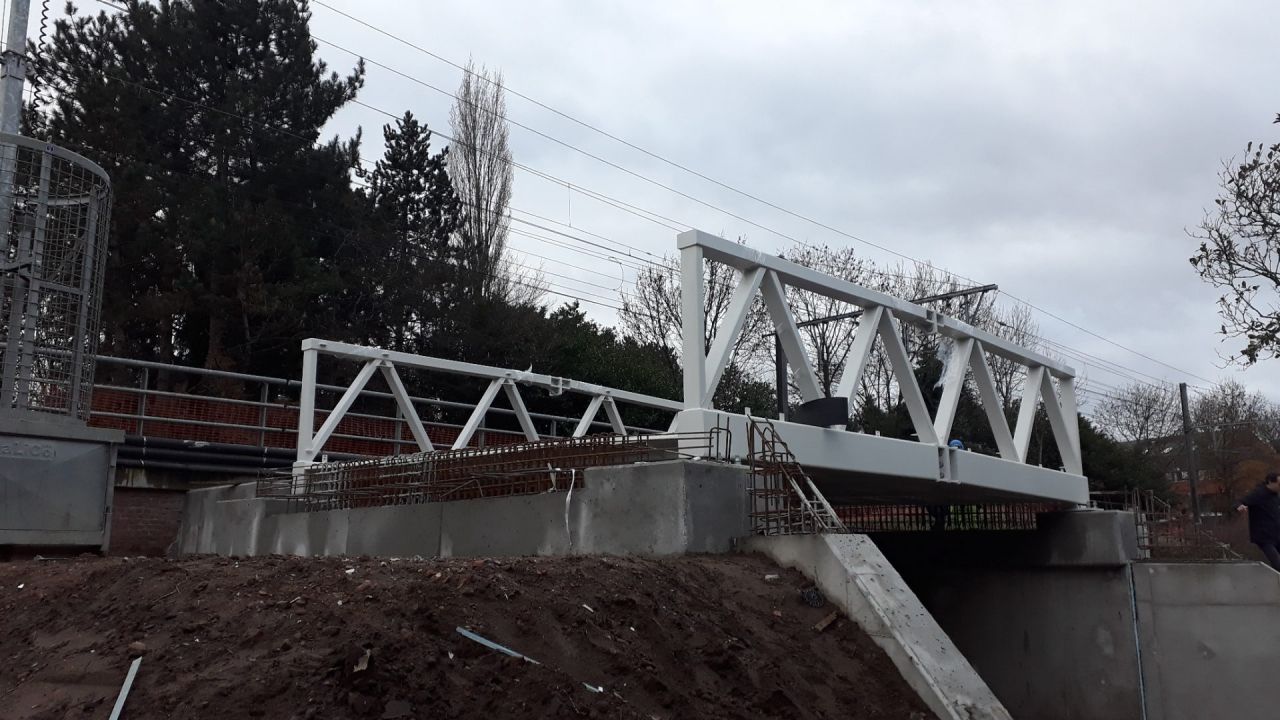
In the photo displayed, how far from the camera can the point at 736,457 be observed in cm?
1130

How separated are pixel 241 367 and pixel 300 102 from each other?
8.01 m

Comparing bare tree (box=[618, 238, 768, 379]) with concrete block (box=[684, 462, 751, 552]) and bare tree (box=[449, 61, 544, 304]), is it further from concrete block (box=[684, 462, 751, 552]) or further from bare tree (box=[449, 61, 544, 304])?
concrete block (box=[684, 462, 751, 552])

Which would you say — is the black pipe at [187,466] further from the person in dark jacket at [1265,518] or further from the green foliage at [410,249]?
the person in dark jacket at [1265,518]

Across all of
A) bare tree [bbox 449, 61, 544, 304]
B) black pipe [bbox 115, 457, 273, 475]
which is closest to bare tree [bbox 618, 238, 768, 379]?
bare tree [bbox 449, 61, 544, 304]

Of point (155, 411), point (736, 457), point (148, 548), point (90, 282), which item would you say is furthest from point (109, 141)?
point (736, 457)

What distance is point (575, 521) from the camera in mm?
11062

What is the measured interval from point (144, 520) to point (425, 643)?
50.6ft

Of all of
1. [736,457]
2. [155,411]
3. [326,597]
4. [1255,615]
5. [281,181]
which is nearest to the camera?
[326,597]

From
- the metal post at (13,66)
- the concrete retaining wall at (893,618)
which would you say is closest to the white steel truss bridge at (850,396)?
the concrete retaining wall at (893,618)

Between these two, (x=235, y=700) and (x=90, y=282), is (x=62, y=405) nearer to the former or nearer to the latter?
(x=90, y=282)

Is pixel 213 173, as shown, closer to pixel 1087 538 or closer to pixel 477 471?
pixel 477 471

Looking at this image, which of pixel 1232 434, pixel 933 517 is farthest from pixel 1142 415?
pixel 933 517

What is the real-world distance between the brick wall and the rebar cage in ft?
21.9

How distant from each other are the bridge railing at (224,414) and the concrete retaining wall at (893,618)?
454 inches
